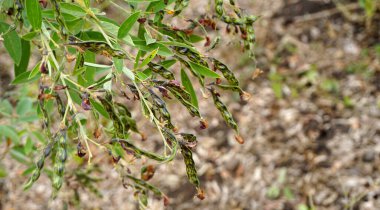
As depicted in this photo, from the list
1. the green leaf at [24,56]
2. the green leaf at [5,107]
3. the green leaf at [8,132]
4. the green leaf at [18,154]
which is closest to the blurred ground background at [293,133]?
the green leaf at [18,154]

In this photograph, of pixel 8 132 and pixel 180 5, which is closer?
pixel 180 5

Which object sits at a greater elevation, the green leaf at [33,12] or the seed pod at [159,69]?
the green leaf at [33,12]

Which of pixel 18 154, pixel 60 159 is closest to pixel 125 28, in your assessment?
pixel 60 159

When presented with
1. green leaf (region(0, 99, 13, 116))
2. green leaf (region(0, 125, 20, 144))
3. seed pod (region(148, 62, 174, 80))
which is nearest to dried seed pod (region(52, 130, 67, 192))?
seed pod (region(148, 62, 174, 80))

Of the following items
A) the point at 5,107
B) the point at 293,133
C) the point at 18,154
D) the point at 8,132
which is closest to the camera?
the point at 8,132

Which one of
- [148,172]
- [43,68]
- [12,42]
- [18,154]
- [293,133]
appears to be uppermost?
[43,68]

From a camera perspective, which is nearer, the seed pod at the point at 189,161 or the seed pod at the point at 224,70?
the seed pod at the point at 189,161

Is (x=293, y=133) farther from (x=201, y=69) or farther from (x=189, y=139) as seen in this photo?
(x=189, y=139)

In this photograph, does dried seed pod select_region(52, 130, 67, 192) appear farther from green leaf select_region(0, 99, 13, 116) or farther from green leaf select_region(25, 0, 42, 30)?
green leaf select_region(0, 99, 13, 116)

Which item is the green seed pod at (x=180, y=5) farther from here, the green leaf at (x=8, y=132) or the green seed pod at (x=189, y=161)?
the green leaf at (x=8, y=132)
